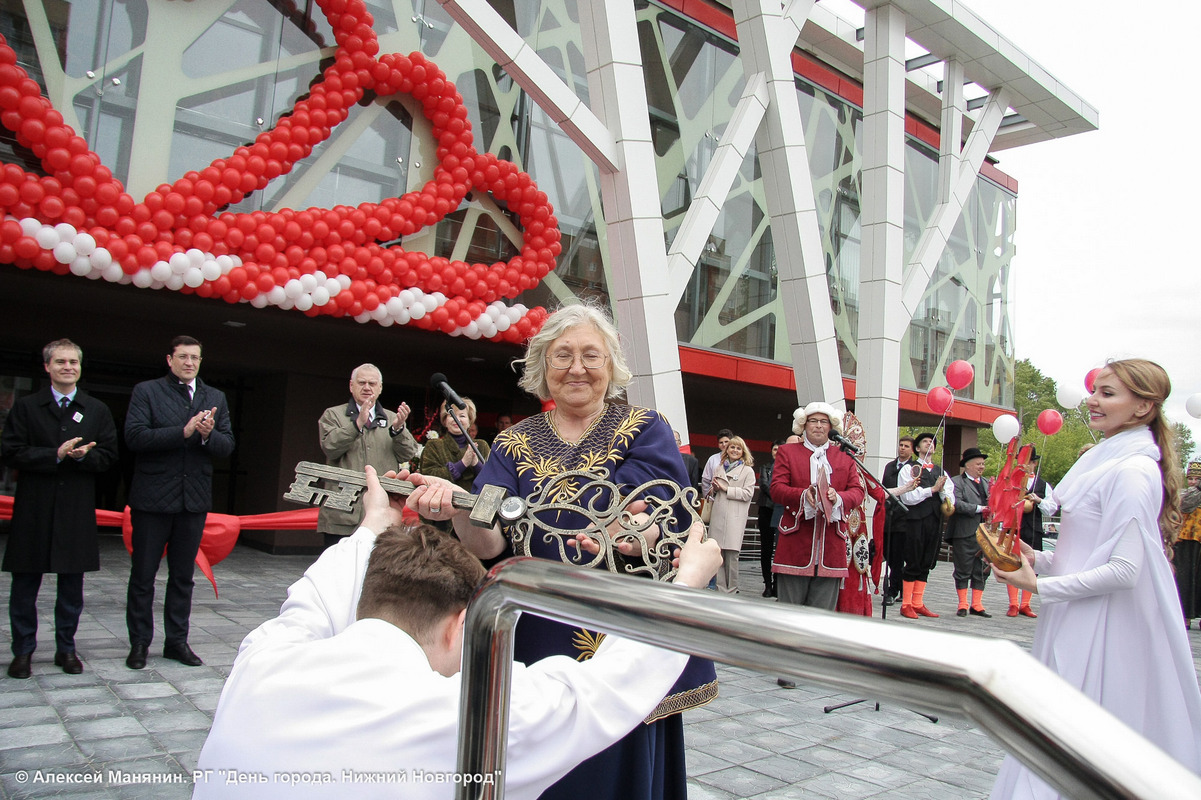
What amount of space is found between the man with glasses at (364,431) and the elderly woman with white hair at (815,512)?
2685mm

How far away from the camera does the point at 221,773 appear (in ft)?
4.19

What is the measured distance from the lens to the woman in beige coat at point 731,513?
29.5 feet

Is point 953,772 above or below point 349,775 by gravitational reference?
below

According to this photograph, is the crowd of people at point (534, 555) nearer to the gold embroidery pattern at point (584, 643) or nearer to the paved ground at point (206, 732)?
the gold embroidery pattern at point (584, 643)

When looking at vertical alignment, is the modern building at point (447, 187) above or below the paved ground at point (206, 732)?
above

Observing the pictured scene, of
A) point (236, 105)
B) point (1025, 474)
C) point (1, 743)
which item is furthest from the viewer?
point (236, 105)

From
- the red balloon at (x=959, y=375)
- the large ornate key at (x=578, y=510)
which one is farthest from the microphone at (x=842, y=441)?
the red balloon at (x=959, y=375)

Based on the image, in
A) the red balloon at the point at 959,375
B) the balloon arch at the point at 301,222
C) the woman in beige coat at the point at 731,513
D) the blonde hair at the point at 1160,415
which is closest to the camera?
the blonde hair at the point at 1160,415

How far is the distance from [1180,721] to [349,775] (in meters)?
2.85

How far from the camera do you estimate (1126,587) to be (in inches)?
109

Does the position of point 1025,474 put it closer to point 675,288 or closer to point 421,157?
point 675,288

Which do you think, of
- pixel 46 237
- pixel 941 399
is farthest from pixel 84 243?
pixel 941 399

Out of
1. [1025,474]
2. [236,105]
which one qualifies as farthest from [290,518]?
[1025,474]

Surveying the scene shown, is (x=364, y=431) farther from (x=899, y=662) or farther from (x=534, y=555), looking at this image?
(x=899, y=662)
